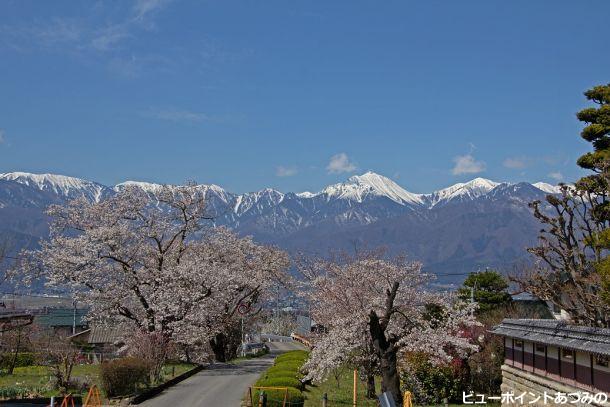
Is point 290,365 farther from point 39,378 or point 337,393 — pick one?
point 39,378

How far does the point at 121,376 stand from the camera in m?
24.9

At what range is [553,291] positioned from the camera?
79.9 ft

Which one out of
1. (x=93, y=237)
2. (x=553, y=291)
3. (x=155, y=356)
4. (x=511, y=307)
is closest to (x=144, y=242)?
(x=93, y=237)

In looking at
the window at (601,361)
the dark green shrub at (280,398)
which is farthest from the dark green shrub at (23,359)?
the window at (601,361)

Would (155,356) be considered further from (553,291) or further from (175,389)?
(553,291)

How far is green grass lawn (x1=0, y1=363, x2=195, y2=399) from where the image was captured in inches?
1019

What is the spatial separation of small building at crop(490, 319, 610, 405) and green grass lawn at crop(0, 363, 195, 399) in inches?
621

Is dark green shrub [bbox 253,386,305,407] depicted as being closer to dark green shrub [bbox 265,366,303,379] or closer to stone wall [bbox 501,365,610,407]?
dark green shrub [bbox 265,366,303,379]

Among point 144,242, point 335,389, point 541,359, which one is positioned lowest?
point 335,389

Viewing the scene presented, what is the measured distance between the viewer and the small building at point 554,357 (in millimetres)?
18609

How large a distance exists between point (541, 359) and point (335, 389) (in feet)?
38.2

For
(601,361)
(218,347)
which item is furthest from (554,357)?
(218,347)

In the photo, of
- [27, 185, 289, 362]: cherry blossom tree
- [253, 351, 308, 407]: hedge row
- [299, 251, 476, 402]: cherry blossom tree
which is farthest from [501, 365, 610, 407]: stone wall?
[27, 185, 289, 362]: cherry blossom tree

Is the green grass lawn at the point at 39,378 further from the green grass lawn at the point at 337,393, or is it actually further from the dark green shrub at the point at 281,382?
the green grass lawn at the point at 337,393
